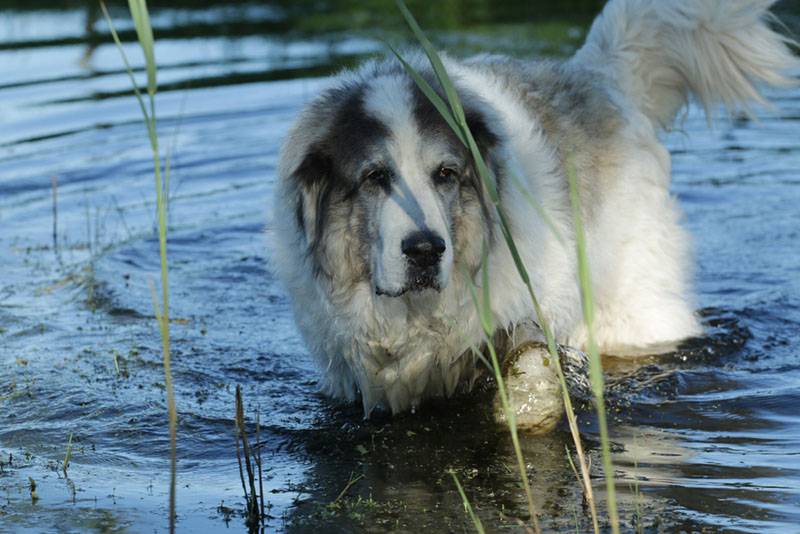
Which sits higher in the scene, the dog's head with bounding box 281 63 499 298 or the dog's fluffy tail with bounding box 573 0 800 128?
the dog's fluffy tail with bounding box 573 0 800 128

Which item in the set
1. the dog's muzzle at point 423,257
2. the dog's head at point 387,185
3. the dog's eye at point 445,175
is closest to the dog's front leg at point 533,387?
the dog's head at point 387,185

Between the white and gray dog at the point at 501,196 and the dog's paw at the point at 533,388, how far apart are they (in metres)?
0.28

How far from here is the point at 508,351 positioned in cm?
457

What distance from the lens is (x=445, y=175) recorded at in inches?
166

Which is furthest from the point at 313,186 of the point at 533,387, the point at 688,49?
the point at 688,49

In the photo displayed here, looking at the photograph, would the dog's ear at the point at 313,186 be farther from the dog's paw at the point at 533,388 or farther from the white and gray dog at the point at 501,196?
the dog's paw at the point at 533,388

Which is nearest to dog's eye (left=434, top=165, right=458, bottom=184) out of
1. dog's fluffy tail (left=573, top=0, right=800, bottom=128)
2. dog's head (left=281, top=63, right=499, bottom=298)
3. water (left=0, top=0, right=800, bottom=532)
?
dog's head (left=281, top=63, right=499, bottom=298)

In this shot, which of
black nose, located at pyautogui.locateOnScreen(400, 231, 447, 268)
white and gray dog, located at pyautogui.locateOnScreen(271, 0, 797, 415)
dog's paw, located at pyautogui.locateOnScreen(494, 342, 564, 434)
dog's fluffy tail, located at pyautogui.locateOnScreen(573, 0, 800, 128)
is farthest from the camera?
dog's fluffy tail, located at pyautogui.locateOnScreen(573, 0, 800, 128)

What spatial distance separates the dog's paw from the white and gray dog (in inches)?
10.9

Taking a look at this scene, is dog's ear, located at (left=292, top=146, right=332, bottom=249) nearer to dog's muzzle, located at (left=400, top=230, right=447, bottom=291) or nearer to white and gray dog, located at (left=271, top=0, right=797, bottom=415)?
white and gray dog, located at (left=271, top=0, right=797, bottom=415)

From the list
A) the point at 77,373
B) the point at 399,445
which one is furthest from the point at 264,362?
the point at 399,445

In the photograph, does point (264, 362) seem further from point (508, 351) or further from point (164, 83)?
point (164, 83)

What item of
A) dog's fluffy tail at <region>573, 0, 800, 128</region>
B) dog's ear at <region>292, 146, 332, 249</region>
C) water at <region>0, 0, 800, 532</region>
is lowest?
water at <region>0, 0, 800, 532</region>

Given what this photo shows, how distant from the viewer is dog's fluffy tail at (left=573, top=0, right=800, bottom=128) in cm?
550
